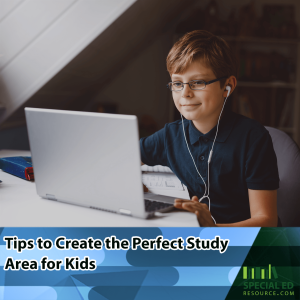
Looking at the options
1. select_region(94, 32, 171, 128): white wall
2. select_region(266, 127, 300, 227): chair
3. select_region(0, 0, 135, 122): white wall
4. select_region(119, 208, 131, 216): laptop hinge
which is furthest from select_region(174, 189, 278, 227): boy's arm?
select_region(94, 32, 171, 128): white wall

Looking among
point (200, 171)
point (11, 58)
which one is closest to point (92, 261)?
point (200, 171)

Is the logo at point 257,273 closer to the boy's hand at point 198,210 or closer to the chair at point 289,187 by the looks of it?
the boy's hand at point 198,210

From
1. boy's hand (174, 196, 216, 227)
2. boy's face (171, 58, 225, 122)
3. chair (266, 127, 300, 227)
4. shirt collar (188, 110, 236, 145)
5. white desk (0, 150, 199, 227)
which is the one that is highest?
boy's face (171, 58, 225, 122)

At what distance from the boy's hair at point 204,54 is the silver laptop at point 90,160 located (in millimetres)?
421

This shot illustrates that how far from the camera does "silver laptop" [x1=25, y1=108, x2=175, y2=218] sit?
70 centimetres

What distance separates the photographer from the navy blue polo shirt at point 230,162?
99cm

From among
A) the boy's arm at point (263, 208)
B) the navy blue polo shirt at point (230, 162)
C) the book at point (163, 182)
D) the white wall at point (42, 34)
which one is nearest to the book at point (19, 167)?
the book at point (163, 182)

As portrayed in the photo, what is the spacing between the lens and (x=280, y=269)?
2.29ft

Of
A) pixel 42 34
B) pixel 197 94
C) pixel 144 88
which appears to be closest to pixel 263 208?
pixel 197 94

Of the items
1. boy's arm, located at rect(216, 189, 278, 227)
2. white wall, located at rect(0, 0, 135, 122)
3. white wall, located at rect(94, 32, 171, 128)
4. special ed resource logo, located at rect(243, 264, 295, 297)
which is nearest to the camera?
special ed resource logo, located at rect(243, 264, 295, 297)

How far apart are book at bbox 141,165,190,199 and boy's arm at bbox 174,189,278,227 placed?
193 mm

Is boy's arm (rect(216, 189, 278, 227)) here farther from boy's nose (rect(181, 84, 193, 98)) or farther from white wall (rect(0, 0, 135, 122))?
white wall (rect(0, 0, 135, 122))

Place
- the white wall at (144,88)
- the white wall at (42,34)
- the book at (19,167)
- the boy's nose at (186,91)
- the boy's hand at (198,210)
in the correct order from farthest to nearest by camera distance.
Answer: the white wall at (144,88)
the white wall at (42,34)
the book at (19,167)
the boy's nose at (186,91)
the boy's hand at (198,210)

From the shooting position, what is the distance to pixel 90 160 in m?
0.76
